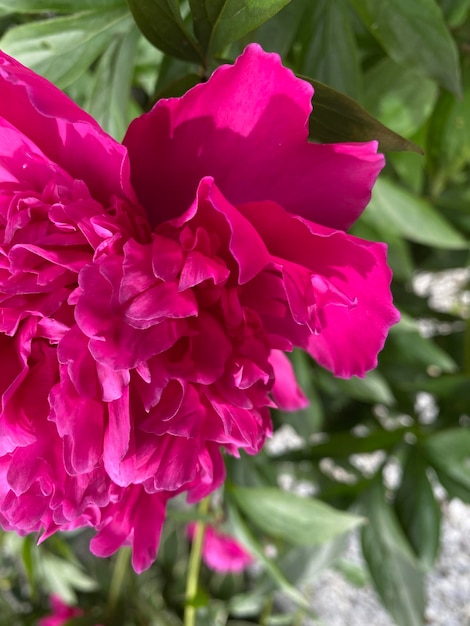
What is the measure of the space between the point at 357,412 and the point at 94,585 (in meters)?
0.36

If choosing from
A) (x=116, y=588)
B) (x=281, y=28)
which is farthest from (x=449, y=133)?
(x=116, y=588)

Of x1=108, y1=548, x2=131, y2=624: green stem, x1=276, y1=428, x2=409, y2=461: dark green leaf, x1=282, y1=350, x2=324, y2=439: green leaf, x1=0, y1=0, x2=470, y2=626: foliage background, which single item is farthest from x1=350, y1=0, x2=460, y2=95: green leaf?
x1=108, y1=548, x2=131, y2=624: green stem

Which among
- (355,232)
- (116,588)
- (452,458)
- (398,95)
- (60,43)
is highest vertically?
(60,43)

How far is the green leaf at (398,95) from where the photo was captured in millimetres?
397


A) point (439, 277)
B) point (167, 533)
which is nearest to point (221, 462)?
point (167, 533)

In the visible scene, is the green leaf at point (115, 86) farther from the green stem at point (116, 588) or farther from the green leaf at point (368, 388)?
the green stem at point (116, 588)

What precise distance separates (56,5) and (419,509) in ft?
1.55

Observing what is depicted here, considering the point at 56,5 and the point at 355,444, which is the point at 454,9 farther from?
the point at 355,444

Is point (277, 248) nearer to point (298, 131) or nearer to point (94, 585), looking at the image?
point (298, 131)

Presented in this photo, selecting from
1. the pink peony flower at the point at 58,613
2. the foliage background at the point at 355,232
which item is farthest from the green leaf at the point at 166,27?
the pink peony flower at the point at 58,613

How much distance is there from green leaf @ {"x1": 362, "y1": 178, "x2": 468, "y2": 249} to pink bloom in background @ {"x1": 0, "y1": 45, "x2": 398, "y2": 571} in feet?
0.89

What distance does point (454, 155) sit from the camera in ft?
1.43

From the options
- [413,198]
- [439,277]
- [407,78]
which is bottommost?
[439,277]

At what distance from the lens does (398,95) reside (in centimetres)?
40
